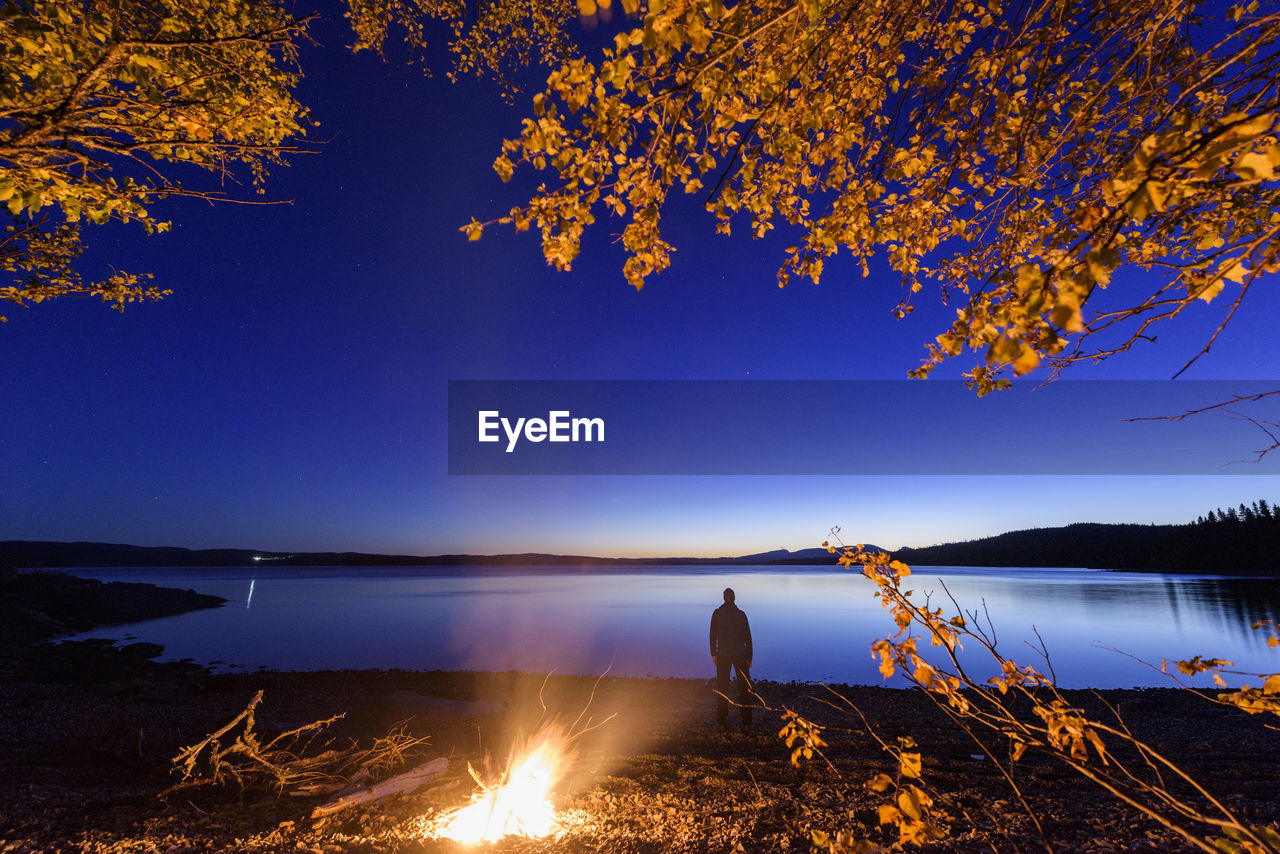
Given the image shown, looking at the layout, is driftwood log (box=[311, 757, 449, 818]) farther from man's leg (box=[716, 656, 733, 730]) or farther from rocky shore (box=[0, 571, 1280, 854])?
man's leg (box=[716, 656, 733, 730])

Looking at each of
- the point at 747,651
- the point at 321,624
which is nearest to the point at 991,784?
the point at 747,651

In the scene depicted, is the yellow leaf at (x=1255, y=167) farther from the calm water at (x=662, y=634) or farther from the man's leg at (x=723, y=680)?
the calm water at (x=662, y=634)

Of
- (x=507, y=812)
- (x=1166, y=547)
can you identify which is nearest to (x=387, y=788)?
(x=507, y=812)

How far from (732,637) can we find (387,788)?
5.17 metres

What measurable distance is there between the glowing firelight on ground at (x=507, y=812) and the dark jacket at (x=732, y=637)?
372 cm

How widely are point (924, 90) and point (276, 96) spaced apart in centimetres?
520

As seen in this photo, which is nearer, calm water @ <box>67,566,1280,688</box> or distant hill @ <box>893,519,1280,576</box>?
calm water @ <box>67,566,1280,688</box>

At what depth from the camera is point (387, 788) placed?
480 cm

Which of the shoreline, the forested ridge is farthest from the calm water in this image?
the forested ridge

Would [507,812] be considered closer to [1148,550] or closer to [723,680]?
[723,680]

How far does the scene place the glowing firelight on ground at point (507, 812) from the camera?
4.29 meters

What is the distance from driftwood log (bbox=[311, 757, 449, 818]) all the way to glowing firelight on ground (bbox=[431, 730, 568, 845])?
59 cm

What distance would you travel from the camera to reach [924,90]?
3307 millimetres

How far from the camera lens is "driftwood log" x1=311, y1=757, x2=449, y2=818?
4449 mm
